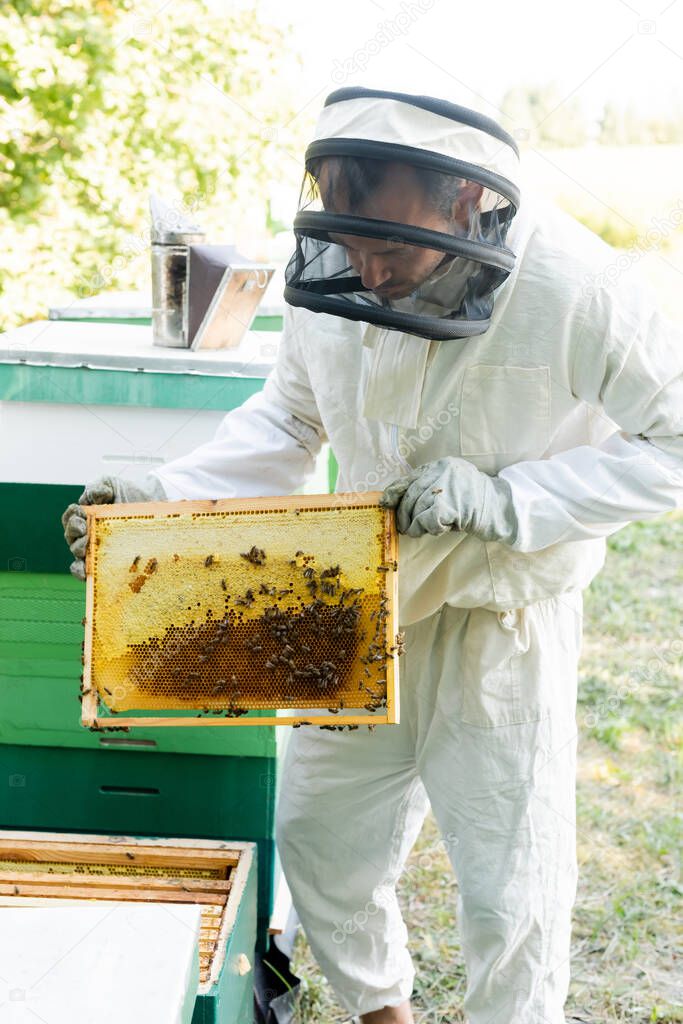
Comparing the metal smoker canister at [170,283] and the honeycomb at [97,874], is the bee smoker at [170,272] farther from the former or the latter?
the honeycomb at [97,874]

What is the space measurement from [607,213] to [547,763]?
11.5 metres

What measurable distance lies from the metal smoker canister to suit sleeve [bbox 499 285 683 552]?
127 cm

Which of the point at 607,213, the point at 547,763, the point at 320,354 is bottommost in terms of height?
the point at 547,763

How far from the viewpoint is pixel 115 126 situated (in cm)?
812

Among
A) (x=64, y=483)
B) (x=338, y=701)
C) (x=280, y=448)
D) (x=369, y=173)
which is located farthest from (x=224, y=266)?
(x=338, y=701)

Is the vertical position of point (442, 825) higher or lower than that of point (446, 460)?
lower

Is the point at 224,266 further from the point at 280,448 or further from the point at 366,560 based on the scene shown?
the point at 366,560

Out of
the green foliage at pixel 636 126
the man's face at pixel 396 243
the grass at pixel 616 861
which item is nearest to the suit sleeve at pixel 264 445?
the man's face at pixel 396 243

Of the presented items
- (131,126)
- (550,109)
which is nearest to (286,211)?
(131,126)

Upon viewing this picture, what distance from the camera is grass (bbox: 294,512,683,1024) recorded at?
10.4ft

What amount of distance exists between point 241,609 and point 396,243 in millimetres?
888

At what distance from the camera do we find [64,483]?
259 centimetres

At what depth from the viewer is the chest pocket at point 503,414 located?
7.31ft

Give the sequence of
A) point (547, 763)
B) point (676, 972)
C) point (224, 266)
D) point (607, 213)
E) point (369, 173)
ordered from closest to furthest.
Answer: point (369, 173), point (547, 763), point (224, 266), point (676, 972), point (607, 213)
